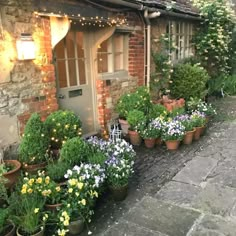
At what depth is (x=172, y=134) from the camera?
5141 millimetres

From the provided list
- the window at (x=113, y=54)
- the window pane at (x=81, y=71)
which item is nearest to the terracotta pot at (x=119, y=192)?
the window pane at (x=81, y=71)

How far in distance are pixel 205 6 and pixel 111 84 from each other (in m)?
5.20

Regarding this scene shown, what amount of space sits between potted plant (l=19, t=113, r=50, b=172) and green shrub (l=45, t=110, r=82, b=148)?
13.8 inches

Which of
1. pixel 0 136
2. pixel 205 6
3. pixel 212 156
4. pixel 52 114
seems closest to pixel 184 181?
pixel 212 156

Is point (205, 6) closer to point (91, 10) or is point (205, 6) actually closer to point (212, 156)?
point (91, 10)

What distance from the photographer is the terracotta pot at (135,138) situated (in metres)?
5.53

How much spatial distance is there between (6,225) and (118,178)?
1.37 m

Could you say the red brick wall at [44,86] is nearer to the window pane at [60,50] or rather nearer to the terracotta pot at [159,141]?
the window pane at [60,50]

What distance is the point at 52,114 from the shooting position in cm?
438

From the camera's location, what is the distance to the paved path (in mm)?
3008

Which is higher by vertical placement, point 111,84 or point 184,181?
point 111,84

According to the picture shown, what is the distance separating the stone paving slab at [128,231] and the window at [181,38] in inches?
238

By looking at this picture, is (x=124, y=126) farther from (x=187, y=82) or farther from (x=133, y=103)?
(x=187, y=82)

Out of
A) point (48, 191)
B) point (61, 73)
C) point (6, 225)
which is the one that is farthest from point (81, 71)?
point (6, 225)
